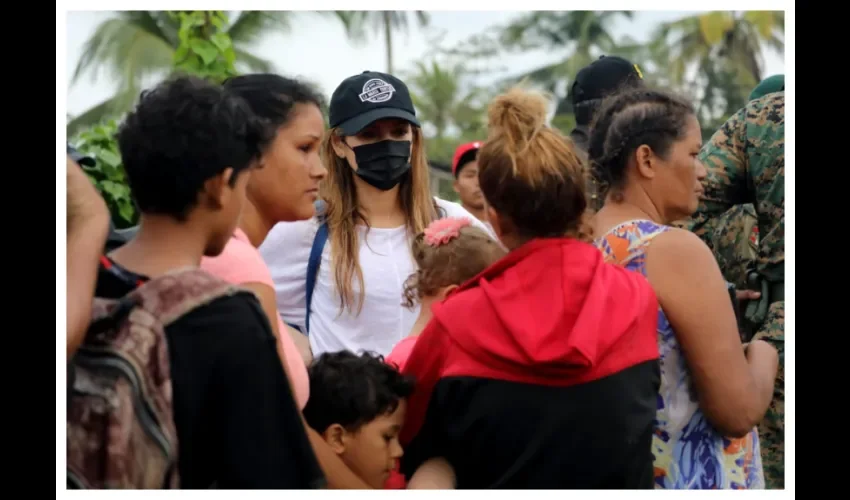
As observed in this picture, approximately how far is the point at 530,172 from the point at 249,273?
0.74 meters

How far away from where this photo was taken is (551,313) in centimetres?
287

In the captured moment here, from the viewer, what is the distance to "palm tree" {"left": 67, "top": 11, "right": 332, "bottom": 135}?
26906 millimetres

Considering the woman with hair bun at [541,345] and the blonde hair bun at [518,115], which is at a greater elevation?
the blonde hair bun at [518,115]

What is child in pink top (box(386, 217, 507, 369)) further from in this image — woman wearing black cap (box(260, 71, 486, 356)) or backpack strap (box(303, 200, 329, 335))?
backpack strap (box(303, 200, 329, 335))

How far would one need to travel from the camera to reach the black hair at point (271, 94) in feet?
11.4

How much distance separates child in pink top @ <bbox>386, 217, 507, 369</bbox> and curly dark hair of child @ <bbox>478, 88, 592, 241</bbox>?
2.28 ft

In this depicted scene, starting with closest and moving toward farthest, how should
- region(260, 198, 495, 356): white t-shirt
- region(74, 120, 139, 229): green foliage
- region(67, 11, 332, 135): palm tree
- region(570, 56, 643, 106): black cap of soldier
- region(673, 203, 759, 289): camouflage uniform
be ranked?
region(260, 198, 495, 356): white t-shirt < region(570, 56, 643, 106): black cap of soldier < region(673, 203, 759, 289): camouflage uniform < region(74, 120, 139, 229): green foliage < region(67, 11, 332, 135): palm tree

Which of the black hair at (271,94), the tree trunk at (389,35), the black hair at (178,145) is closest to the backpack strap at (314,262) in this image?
the black hair at (271,94)

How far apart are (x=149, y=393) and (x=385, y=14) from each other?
30.6m

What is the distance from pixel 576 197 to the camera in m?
2.95

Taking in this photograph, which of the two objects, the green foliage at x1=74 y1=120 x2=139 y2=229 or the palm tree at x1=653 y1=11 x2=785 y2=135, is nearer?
the green foliage at x1=74 y1=120 x2=139 y2=229

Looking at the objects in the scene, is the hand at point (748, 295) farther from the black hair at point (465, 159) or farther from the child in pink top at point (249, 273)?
the black hair at point (465, 159)

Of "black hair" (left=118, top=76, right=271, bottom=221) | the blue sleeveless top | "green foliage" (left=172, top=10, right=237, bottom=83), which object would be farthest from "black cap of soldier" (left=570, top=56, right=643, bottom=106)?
"green foliage" (left=172, top=10, right=237, bottom=83)

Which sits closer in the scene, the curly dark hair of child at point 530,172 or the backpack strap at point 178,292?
the backpack strap at point 178,292
